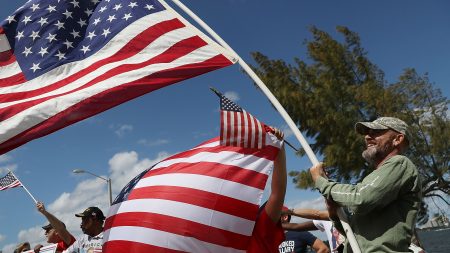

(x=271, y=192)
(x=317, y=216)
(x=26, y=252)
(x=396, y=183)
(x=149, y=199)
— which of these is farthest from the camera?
(x=26, y=252)

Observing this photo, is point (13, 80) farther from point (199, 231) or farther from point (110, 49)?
point (199, 231)

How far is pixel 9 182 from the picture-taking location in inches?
309

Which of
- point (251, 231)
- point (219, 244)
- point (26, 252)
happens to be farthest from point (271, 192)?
point (26, 252)

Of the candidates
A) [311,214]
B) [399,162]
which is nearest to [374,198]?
[399,162]

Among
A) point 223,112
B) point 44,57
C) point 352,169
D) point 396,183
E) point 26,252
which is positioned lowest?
point 26,252

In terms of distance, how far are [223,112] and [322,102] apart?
12.6 m

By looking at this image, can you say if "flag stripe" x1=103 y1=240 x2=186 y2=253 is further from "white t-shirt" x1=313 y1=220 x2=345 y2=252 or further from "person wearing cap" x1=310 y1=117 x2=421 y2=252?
"white t-shirt" x1=313 y1=220 x2=345 y2=252

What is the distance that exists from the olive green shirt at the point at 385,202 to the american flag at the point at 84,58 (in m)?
1.50

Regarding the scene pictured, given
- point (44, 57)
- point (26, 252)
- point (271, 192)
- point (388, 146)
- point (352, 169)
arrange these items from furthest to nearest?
point (352, 169) < point (26, 252) < point (44, 57) < point (271, 192) < point (388, 146)

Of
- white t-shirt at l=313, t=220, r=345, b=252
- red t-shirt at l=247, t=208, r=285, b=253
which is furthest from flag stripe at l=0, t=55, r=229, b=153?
white t-shirt at l=313, t=220, r=345, b=252

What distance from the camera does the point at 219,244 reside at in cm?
311

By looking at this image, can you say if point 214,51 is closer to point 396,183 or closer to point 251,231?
point 251,231

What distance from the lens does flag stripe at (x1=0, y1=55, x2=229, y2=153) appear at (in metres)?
3.73

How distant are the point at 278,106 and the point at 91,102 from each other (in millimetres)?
1567
